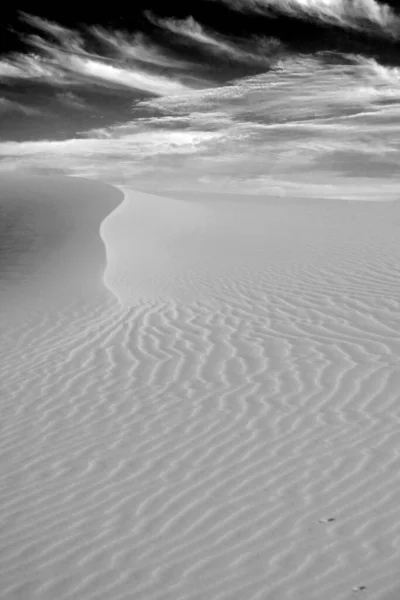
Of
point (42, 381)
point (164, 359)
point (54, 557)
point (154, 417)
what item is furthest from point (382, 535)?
point (42, 381)

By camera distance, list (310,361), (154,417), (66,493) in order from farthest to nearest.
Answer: (310,361), (154,417), (66,493)

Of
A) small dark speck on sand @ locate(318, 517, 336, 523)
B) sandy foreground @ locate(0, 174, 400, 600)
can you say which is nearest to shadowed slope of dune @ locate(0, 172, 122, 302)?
sandy foreground @ locate(0, 174, 400, 600)

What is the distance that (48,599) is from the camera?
10.6 feet

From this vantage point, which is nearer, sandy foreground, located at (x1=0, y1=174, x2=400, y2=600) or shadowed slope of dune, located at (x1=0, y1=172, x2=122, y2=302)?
sandy foreground, located at (x1=0, y1=174, x2=400, y2=600)

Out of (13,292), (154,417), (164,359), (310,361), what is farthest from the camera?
(13,292)

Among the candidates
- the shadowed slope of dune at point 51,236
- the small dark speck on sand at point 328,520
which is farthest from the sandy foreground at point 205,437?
the shadowed slope of dune at point 51,236

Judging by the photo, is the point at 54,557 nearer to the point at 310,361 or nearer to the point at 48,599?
the point at 48,599

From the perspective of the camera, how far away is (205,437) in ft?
16.3

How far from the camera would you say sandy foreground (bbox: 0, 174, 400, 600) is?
11.0ft

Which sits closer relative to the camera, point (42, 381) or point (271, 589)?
point (271, 589)

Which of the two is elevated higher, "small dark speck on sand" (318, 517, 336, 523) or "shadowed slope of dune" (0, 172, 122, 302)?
"shadowed slope of dune" (0, 172, 122, 302)

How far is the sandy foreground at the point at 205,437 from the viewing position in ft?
11.0

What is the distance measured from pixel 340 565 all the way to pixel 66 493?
6.71 feet

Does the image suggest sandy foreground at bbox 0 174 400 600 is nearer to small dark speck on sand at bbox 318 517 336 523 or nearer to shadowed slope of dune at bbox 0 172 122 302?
small dark speck on sand at bbox 318 517 336 523
